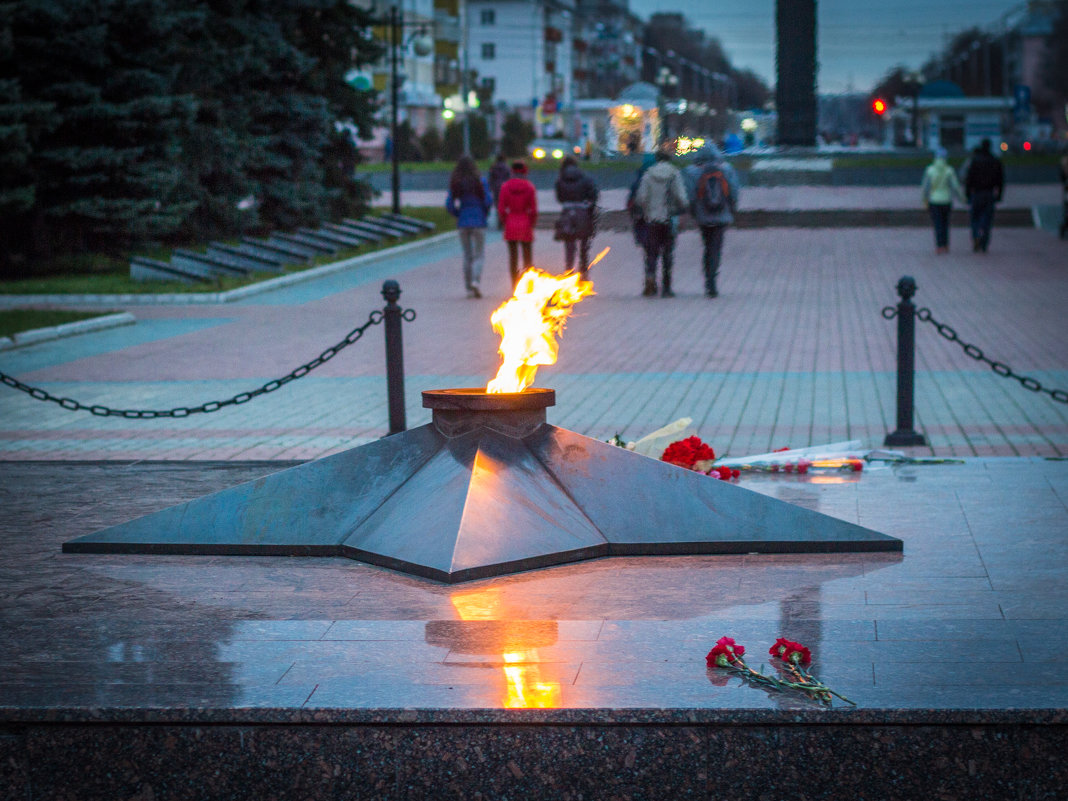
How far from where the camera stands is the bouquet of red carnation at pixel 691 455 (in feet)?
24.5

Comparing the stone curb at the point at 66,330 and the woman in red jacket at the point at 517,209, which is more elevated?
the woman in red jacket at the point at 517,209

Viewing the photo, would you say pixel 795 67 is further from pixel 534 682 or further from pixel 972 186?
pixel 534 682

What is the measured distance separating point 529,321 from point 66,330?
36.2ft

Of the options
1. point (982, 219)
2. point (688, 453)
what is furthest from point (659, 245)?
point (688, 453)

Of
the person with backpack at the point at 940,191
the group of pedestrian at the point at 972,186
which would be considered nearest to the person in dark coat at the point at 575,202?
the person with backpack at the point at 940,191

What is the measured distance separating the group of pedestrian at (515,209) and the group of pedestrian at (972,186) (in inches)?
270

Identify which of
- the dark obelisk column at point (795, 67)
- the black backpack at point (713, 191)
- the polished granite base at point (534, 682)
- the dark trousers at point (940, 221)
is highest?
the dark obelisk column at point (795, 67)

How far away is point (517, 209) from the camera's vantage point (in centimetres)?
1855

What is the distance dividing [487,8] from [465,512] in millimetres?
97160

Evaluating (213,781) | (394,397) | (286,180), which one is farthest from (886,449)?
(286,180)

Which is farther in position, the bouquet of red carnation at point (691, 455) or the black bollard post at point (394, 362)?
the black bollard post at point (394, 362)

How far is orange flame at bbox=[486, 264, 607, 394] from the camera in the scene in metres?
6.56

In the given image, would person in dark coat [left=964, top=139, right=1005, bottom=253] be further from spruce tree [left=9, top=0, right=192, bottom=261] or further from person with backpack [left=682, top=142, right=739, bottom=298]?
spruce tree [left=9, top=0, right=192, bottom=261]

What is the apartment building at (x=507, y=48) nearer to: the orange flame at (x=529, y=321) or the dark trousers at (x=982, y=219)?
the dark trousers at (x=982, y=219)
